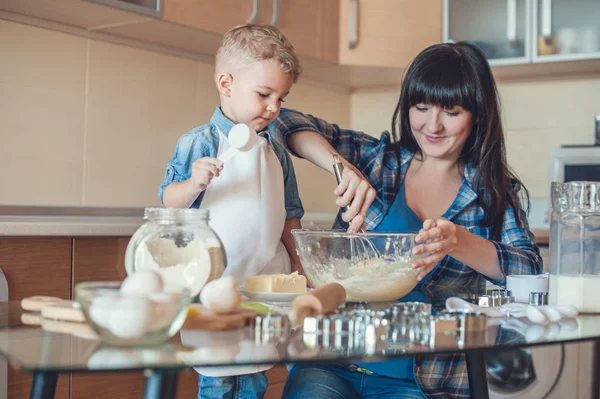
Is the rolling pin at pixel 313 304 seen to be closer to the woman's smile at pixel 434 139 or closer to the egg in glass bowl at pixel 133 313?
the egg in glass bowl at pixel 133 313

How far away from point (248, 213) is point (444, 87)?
533mm

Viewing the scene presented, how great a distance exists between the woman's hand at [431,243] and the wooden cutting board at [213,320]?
33cm

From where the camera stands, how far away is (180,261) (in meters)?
0.87

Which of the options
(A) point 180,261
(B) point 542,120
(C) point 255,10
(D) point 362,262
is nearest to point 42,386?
(A) point 180,261

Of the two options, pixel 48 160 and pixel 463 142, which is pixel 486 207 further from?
pixel 48 160

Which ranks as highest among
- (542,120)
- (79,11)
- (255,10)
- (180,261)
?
(255,10)

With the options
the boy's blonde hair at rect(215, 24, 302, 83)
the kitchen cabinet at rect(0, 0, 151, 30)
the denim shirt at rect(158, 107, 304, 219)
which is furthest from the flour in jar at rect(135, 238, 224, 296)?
the kitchen cabinet at rect(0, 0, 151, 30)

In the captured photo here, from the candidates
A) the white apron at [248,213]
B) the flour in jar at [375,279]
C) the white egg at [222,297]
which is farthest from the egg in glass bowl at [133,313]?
the white apron at [248,213]

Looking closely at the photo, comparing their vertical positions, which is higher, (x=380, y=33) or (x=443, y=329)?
(x=380, y=33)

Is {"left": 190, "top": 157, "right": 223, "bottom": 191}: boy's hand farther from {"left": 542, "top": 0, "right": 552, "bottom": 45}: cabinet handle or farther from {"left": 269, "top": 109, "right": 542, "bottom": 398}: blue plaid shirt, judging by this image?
{"left": 542, "top": 0, "right": 552, "bottom": 45}: cabinet handle

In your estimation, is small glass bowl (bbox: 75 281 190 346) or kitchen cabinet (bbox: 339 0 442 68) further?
kitchen cabinet (bbox: 339 0 442 68)

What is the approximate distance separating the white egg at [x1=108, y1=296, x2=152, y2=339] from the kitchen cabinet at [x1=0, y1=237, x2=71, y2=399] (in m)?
1.21

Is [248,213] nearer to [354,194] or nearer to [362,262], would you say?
[354,194]

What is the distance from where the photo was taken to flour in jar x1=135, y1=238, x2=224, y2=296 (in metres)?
Answer: 0.86
